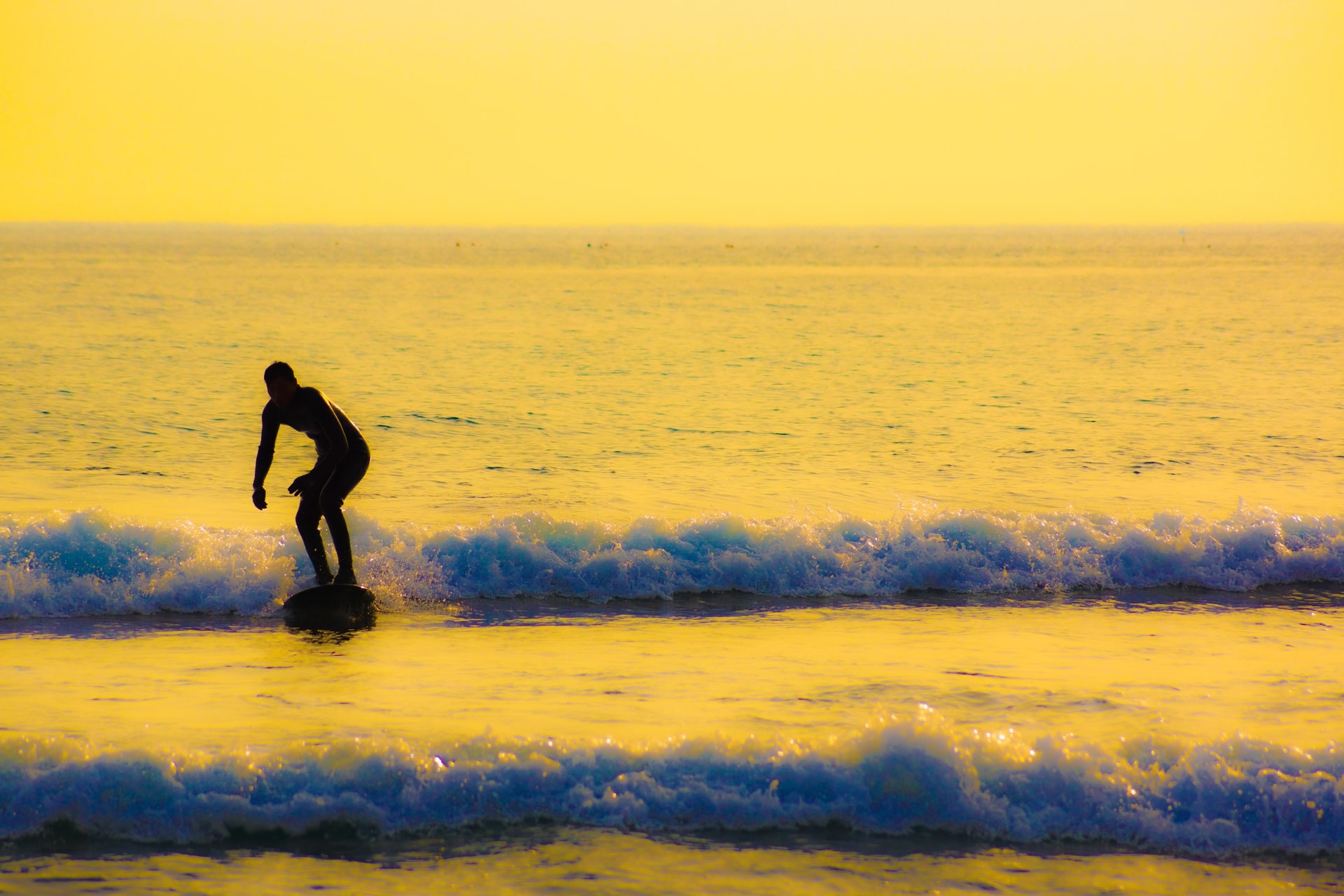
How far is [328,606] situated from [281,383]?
5.97 feet

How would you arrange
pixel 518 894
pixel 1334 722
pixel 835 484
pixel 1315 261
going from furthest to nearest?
pixel 1315 261
pixel 835 484
pixel 1334 722
pixel 518 894

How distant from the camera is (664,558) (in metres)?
10.1

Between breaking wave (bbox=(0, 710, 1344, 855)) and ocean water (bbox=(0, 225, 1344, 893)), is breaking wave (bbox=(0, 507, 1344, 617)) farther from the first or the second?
breaking wave (bbox=(0, 710, 1344, 855))

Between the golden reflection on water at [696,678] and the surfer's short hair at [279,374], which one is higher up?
the surfer's short hair at [279,374]

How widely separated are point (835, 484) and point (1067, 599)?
4.30 metres

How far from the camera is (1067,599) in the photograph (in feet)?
31.9

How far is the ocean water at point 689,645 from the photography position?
17.7 ft

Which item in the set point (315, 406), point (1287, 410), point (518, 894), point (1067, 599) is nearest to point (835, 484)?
point (1067, 599)

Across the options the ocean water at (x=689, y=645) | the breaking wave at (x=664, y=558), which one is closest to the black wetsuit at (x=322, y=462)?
the ocean water at (x=689, y=645)

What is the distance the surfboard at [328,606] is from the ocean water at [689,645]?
7.5 inches

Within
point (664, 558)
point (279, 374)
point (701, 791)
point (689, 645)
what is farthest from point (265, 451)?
point (701, 791)

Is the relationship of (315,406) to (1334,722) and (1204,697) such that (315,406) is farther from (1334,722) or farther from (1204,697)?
(1334,722)

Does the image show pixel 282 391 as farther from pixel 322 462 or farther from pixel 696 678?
pixel 696 678

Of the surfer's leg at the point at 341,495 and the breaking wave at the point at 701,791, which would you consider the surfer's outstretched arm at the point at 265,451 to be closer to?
the surfer's leg at the point at 341,495
